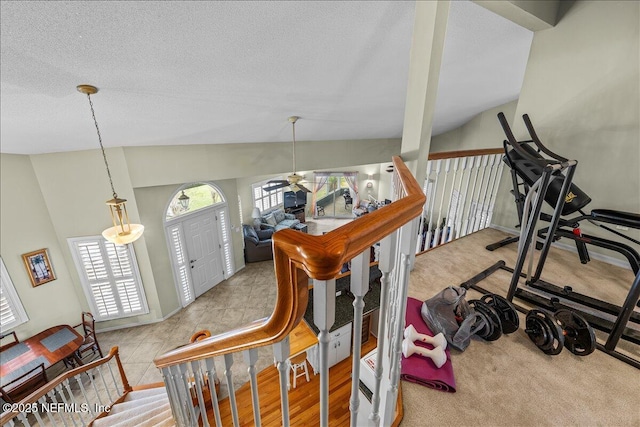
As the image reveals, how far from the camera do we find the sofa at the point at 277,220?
8414 millimetres

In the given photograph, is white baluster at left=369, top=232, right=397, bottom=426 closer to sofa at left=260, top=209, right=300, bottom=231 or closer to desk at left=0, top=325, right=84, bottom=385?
desk at left=0, top=325, right=84, bottom=385

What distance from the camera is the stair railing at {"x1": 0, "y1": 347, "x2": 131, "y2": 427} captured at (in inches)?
83.8

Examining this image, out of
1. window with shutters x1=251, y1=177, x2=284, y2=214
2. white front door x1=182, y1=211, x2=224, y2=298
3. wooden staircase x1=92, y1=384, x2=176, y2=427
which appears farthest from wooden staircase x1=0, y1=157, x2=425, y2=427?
window with shutters x1=251, y1=177, x2=284, y2=214

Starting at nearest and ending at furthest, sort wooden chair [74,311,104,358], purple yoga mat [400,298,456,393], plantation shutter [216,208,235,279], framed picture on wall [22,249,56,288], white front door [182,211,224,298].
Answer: purple yoga mat [400,298,456,393] → framed picture on wall [22,249,56,288] → wooden chair [74,311,104,358] → white front door [182,211,224,298] → plantation shutter [216,208,235,279]

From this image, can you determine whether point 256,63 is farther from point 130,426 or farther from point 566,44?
point 130,426


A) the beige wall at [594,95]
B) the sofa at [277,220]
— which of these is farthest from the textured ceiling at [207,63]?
the sofa at [277,220]

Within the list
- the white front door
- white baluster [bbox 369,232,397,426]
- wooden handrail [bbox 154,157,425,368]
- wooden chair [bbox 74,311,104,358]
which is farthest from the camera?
the white front door

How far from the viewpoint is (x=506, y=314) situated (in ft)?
5.21

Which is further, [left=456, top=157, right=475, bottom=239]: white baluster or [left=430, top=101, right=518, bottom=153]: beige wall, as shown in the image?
[left=430, top=101, right=518, bottom=153]: beige wall

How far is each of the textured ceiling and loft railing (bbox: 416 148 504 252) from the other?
3.91 feet

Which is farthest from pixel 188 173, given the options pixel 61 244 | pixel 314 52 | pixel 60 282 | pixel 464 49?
pixel 464 49

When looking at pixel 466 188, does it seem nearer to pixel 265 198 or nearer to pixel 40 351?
pixel 40 351

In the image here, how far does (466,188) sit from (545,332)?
4.71 feet

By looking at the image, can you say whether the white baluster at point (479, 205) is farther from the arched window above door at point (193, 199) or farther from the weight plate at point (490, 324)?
the arched window above door at point (193, 199)
